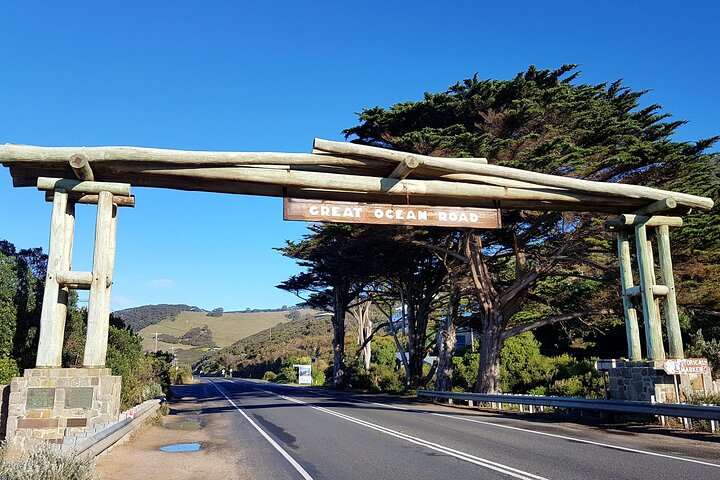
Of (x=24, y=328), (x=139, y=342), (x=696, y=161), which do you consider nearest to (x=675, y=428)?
(x=696, y=161)

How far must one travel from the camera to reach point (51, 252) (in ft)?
35.1

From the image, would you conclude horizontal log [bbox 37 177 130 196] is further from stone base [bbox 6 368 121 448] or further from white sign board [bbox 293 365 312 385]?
white sign board [bbox 293 365 312 385]

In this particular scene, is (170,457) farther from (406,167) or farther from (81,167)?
(406,167)

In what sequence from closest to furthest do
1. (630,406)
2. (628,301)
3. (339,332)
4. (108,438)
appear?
(108,438) → (630,406) → (628,301) → (339,332)

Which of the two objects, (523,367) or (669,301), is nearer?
(669,301)

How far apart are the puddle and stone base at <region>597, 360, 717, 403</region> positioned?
10.7 meters

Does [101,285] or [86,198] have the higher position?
[86,198]

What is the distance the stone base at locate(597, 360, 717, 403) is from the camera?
14227 mm

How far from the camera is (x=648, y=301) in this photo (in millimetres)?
15164

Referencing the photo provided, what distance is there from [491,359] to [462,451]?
→ 13.8 metres

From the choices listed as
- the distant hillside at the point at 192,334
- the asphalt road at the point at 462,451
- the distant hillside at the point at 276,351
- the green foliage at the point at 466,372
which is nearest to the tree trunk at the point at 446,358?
the green foliage at the point at 466,372

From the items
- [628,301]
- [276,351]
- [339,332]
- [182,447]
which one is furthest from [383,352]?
[182,447]

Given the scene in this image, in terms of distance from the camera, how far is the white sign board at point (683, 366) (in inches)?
564

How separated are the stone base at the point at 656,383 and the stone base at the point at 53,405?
12411 millimetres
